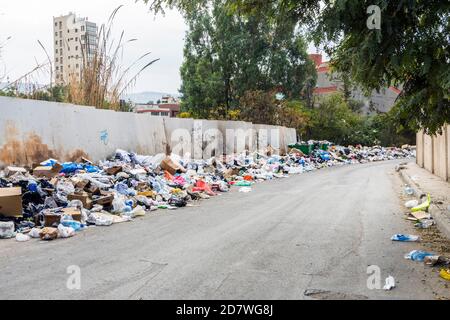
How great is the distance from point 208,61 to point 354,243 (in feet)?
124

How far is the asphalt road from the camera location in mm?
4211

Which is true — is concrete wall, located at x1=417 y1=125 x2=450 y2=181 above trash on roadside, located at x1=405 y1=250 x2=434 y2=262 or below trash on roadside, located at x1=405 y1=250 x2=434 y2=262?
above

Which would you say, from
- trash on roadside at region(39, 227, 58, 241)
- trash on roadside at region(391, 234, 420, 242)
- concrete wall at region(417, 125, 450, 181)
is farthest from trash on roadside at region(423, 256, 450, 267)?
concrete wall at region(417, 125, 450, 181)

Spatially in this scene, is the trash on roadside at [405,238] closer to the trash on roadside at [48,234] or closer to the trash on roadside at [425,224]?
the trash on roadside at [425,224]

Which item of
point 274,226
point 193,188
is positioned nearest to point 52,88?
point 193,188

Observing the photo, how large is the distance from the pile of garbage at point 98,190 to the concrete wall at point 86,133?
42cm

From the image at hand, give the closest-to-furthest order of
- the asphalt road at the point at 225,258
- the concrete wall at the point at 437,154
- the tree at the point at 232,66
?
the asphalt road at the point at 225,258 → the concrete wall at the point at 437,154 → the tree at the point at 232,66

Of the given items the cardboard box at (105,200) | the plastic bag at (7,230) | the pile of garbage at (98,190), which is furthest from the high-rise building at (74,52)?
the plastic bag at (7,230)

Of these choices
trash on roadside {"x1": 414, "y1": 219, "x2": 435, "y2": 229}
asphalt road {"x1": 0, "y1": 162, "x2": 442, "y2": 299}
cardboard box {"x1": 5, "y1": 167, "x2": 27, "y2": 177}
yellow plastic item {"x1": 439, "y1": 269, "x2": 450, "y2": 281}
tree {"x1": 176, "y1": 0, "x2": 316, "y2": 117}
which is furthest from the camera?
tree {"x1": 176, "y1": 0, "x2": 316, "y2": 117}

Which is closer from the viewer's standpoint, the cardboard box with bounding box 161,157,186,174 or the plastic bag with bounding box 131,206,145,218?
the plastic bag with bounding box 131,206,145,218

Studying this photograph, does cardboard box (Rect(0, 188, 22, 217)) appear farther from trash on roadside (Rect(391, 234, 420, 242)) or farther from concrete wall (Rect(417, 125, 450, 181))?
concrete wall (Rect(417, 125, 450, 181))

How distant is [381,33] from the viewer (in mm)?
4922

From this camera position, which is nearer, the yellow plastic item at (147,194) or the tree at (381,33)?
the tree at (381,33)

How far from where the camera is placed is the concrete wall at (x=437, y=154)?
46.9ft
